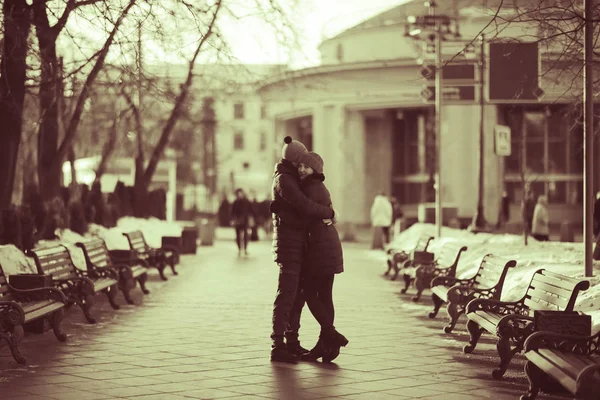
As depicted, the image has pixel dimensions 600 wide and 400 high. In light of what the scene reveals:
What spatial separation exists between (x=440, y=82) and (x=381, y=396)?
18515 mm

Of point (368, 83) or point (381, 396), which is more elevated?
point (368, 83)

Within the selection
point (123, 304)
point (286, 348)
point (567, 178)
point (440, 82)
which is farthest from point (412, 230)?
point (567, 178)

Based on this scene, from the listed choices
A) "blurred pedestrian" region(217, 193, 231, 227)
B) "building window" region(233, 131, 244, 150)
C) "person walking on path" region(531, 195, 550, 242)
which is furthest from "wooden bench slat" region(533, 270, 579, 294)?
"building window" region(233, 131, 244, 150)

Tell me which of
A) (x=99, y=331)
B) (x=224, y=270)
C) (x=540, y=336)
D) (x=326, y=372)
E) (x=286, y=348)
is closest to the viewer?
(x=540, y=336)

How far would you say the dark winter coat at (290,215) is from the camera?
34.1 ft

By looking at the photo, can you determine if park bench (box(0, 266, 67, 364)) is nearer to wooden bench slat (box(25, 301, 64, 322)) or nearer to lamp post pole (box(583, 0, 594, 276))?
wooden bench slat (box(25, 301, 64, 322))

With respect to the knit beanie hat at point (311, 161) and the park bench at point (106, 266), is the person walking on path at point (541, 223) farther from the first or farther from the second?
the knit beanie hat at point (311, 161)

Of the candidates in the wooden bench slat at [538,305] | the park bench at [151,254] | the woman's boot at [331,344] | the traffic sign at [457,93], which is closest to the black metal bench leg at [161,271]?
the park bench at [151,254]

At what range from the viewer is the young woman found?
Answer: 1045 cm

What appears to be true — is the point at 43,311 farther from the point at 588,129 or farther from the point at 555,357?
the point at 588,129

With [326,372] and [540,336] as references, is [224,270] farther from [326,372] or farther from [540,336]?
[540,336]

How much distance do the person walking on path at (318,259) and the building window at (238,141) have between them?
351 feet

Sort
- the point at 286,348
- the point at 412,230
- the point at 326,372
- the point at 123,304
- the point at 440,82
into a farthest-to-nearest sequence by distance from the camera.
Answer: the point at 412,230 → the point at 440,82 → the point at 123,304 → the point at 286,348 → the point at 326,372

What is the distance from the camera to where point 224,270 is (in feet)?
79.5
